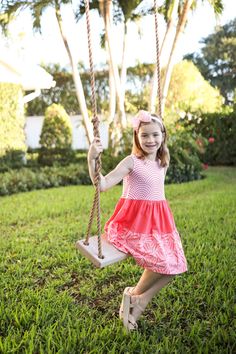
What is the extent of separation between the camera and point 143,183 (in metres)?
2.42

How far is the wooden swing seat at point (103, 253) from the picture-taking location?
2154 mm

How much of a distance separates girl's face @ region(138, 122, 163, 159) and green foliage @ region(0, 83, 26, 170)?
8099 mm

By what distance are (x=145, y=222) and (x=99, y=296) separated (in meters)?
1.00

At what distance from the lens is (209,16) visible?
32.1 ft

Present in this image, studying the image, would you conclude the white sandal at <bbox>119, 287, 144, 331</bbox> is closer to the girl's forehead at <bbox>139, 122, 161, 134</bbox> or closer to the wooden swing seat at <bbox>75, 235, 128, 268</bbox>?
the wooden swing seat at <bbox>75, 235, 128, 268</bbox>

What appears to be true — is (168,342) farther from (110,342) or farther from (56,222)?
(56,222)

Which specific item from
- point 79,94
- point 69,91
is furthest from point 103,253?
point 69,91

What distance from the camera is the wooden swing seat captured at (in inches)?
84.8

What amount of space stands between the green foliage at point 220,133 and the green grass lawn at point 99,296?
7677mm

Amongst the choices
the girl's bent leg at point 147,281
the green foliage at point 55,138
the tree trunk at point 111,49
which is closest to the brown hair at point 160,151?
the girl's bent leg at point 147,281

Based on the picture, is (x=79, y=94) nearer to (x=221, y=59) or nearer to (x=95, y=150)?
(x=95, y=150)

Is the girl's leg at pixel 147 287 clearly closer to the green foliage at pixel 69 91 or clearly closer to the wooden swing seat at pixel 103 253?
the wooden swing seat at pixel 103 253

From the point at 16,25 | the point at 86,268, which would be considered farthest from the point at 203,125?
the point at 86,268

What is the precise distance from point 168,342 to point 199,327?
247 millimetres
